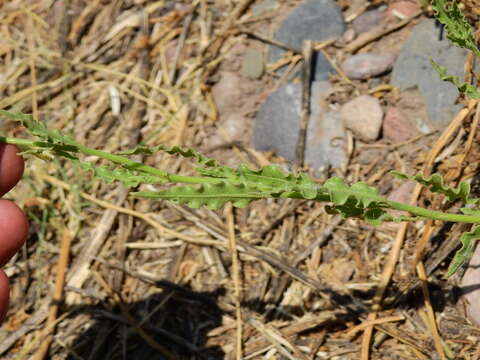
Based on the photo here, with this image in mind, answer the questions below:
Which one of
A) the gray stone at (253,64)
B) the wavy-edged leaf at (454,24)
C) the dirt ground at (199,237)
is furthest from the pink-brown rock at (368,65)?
the wavy-edged leaf at (454,24)

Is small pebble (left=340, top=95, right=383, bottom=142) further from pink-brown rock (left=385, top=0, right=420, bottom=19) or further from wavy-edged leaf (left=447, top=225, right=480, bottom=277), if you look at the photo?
wavy-edged leaf (left=447, top=225, right=480, bottom=277)

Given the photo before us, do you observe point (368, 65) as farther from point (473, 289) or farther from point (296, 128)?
point (473, 289)

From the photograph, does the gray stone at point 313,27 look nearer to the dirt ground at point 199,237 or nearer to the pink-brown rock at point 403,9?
the dirt ground at point 199,237

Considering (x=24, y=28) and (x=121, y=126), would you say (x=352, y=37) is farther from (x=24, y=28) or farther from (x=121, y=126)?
(x=24, y=28)

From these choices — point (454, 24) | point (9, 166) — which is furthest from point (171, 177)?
point (454, 24)

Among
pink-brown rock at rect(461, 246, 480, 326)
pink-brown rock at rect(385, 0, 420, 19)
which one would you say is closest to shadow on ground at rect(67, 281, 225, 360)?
pink-brown rock at rect(461, 246, 480, 326)

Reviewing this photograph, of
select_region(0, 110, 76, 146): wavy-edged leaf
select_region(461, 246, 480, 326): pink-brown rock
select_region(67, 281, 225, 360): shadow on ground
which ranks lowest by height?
select_region(67, 281, 225, 360): shadow on ground

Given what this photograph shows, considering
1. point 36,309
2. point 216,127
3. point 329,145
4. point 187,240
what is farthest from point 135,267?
point 329,145
